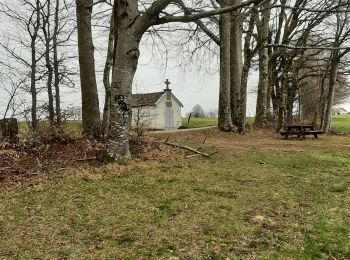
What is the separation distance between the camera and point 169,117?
37500 millimetres

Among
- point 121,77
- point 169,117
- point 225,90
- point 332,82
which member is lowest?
point 169,117

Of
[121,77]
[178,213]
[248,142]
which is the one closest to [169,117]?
[248,142]

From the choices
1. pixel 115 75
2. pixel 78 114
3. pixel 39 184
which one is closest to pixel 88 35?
pixel 78 114

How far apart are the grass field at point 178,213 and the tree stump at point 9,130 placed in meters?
2.88

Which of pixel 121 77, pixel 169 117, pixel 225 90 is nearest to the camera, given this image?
pixel 121 77

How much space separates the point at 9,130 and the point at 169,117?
2841cm

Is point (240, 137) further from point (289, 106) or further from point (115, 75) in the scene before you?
point (289, 106)

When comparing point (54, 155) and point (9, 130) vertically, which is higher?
point (9, 130)

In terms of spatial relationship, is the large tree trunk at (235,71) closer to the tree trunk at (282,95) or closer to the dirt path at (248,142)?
the dirt path at (248,142)

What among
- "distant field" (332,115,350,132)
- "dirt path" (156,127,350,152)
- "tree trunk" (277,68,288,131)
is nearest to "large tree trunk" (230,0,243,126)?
"dirt path" (156,127,350,152)

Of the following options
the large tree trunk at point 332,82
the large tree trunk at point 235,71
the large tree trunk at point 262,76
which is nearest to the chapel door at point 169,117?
the large tree trunk at point 262,76

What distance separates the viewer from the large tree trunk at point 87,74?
1076 cm

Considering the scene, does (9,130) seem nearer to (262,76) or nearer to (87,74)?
(87,74)

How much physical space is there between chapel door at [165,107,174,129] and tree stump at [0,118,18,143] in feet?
91.3
